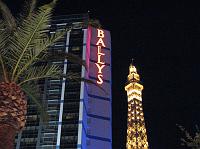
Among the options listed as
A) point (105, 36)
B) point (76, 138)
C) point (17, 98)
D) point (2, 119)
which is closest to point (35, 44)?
point (17, 98)

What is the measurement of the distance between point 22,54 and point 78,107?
95.9 meters

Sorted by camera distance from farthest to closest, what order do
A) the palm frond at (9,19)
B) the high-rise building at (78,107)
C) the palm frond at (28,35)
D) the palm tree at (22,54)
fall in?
the high-rise building at (78,107) → the palm frond at (9,19) → the palm frond at (28,35) → the palm tree at (22,54)

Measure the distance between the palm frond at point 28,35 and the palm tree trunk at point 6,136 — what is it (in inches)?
72.6

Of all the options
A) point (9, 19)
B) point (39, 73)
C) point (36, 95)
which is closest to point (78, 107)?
point (9, 19)

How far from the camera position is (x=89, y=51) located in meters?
120

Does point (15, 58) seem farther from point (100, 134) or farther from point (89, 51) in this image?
point (89, 51)

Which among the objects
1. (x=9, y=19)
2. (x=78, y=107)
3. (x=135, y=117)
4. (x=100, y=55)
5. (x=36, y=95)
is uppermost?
(x=100, y=55)

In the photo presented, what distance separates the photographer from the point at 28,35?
10.7 m

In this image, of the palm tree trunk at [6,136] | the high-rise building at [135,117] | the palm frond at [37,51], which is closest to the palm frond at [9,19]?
the palm frond at [37,51]

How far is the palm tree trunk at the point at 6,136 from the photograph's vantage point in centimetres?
892

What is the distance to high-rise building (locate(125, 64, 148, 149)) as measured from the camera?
87250mm

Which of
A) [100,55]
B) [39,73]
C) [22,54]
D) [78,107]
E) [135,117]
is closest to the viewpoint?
[22,54]

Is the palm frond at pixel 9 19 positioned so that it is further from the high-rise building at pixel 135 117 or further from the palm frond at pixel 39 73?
the high-rise building at pixel 135 117

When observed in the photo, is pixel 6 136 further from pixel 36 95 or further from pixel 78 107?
pixel 78 107
